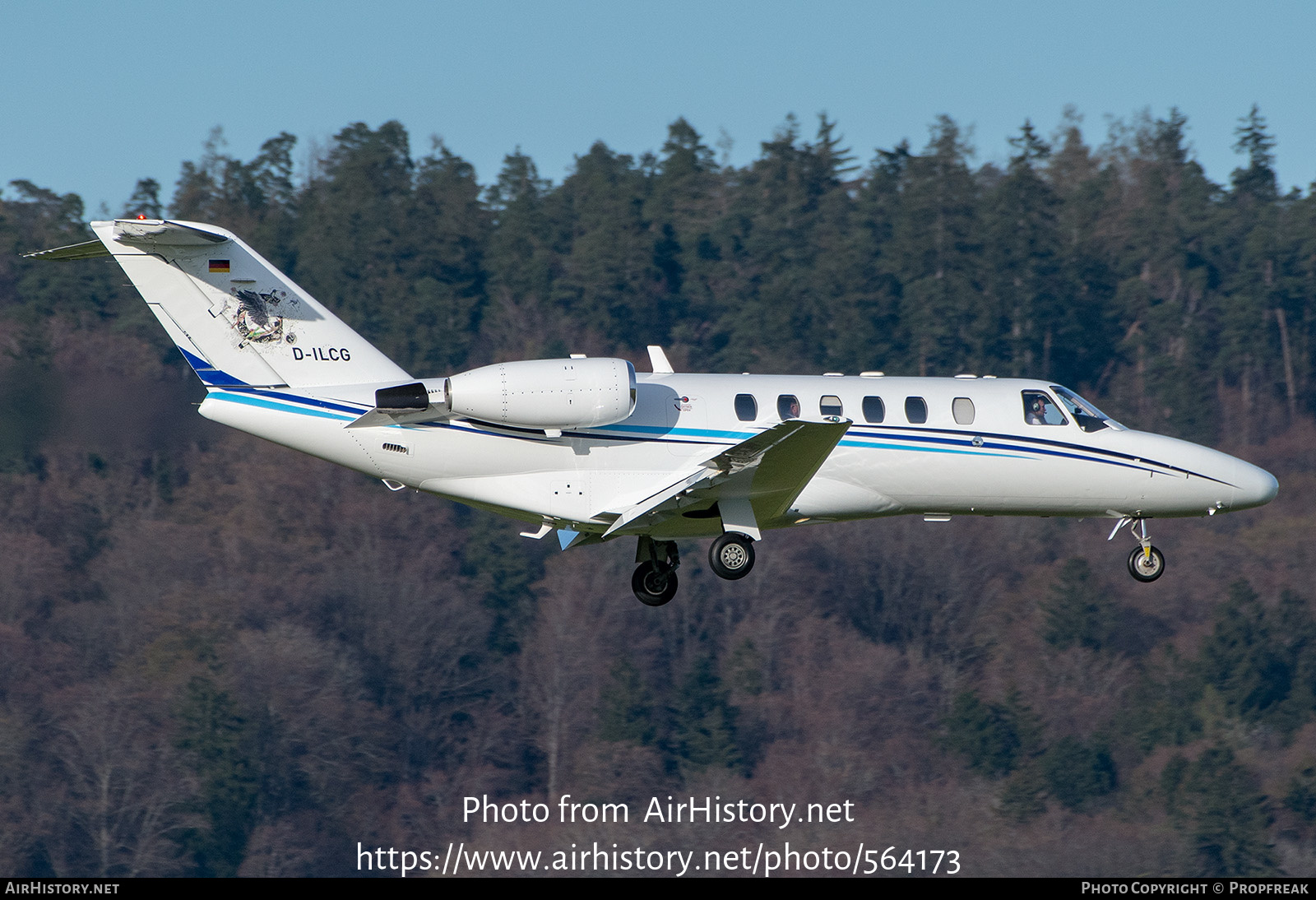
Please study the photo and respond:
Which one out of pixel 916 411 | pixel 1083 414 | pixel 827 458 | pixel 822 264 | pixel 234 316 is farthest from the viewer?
pixel 822 264

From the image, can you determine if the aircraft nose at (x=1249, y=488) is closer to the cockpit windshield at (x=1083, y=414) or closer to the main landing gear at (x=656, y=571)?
the cockpit windshield at (x=1083, y=414)

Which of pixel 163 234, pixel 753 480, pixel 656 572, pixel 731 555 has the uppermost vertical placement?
pixel 163 234

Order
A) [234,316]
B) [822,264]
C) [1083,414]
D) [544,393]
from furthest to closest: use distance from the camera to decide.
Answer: [822,264] → [1083,414] → [234,316] → [544,393]

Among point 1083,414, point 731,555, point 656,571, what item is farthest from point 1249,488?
point 656,571

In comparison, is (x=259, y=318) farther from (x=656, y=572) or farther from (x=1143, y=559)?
(x=1143, y=559)

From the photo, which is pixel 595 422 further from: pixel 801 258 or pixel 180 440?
pixel 801 258

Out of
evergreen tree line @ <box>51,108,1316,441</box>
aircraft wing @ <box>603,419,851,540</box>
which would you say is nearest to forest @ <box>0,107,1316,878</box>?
evergreen tree line @ <box>51,108,1316,441</box>

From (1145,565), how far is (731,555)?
248 inches

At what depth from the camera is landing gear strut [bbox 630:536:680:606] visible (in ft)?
75.6

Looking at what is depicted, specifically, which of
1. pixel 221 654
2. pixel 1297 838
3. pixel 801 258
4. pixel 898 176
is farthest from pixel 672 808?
pixel 898 176

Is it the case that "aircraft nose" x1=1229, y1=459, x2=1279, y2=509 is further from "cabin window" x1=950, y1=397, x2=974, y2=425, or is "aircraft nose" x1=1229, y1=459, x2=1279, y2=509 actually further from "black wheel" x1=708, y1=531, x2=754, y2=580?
"black wheel" x1=708, y1=531, x2=754, y2=580

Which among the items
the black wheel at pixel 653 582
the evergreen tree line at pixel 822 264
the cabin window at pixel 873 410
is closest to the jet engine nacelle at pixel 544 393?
the black wheel at pixel 653 582

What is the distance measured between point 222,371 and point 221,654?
125 feet

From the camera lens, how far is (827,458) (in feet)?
72.7
